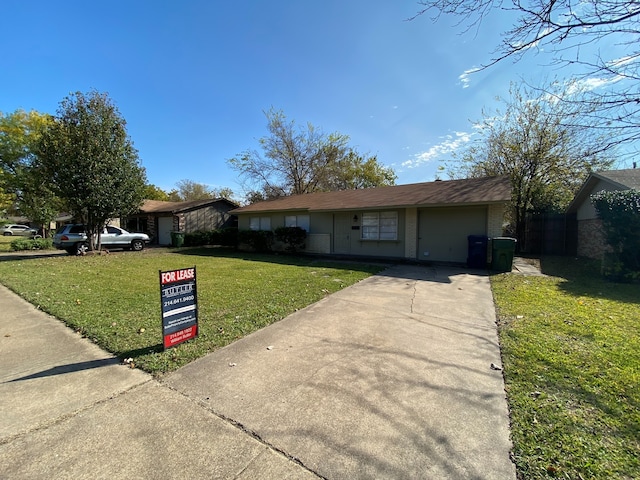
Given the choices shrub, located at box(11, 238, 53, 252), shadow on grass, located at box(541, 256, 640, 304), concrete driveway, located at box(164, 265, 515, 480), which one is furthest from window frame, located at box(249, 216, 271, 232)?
shrub, located at box(11, 238, 53, 252)

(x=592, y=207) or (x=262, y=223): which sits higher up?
(x=592, y=207)

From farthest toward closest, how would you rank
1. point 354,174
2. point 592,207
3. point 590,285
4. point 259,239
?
point 354,174, point 259,239, point 592,207, point 590,285

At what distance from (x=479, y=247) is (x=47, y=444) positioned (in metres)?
11.5

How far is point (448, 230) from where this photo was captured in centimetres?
1157

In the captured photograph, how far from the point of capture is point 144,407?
2.59 meters

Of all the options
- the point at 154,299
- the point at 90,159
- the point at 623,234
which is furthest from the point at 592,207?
the point at 90,159

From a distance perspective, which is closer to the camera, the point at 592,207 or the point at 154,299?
the point at 154,299

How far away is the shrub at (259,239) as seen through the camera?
16.5 meters

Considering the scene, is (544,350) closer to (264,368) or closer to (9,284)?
(264,368)

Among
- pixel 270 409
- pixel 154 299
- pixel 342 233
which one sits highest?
pixel 342 233

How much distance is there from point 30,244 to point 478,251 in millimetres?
25592

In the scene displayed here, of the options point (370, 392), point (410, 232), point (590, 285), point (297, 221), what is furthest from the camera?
point (297, 221)

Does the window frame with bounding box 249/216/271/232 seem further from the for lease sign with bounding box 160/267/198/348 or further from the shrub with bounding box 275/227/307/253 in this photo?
the for lease sign with bounding box 160/267/198/348

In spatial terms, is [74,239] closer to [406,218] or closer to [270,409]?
[406,218]
